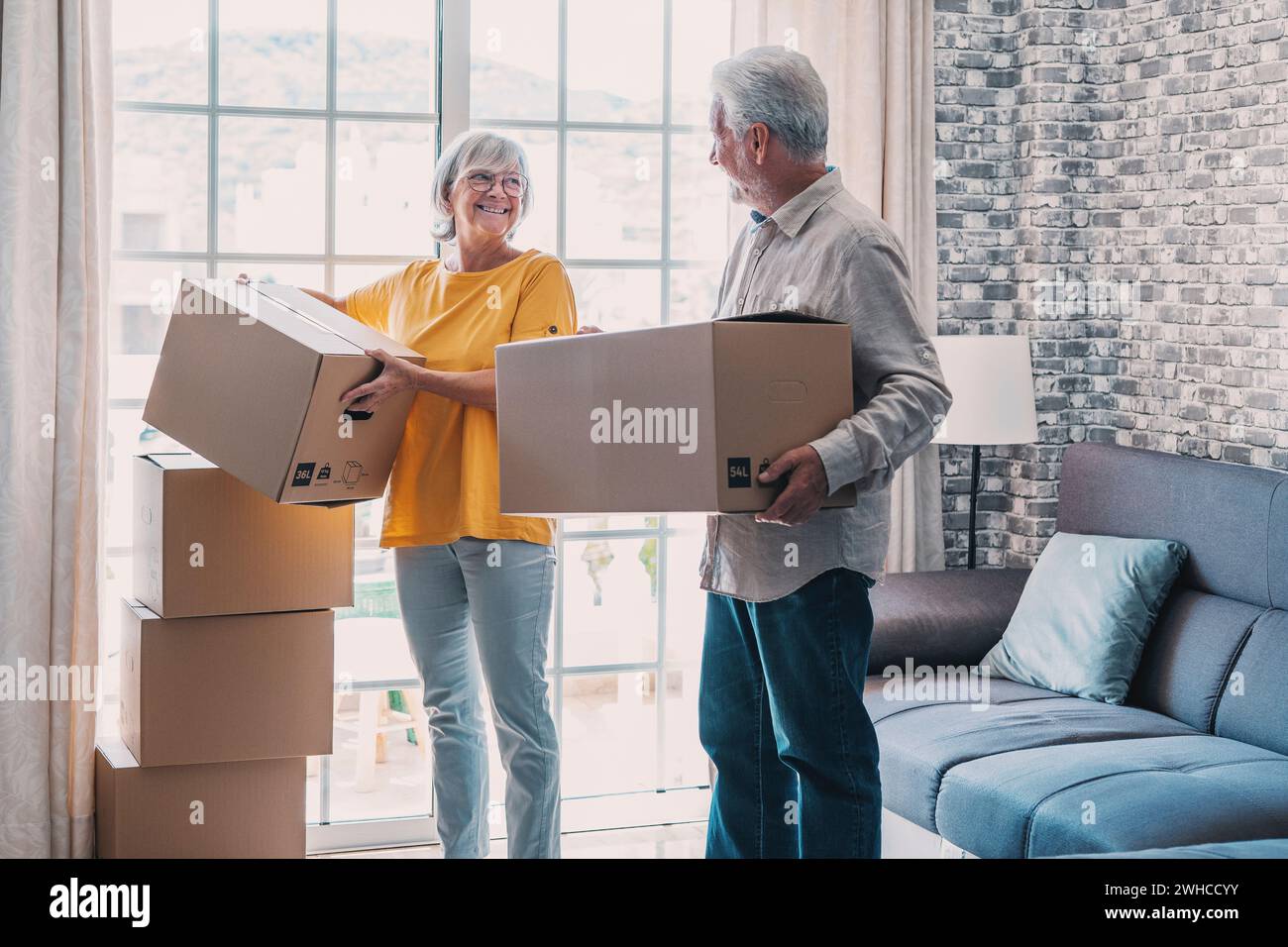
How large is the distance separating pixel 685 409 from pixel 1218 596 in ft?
5.83

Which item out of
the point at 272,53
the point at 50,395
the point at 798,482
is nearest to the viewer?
the point at 798,482

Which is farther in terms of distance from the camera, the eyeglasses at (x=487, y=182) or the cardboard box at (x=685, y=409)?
the eyeglasses at (x=487, y=182)

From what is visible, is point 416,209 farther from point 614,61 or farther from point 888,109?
point 888,109

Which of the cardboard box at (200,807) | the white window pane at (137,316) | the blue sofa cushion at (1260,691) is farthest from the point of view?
the white window pane at (137,316)

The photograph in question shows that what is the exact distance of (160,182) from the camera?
9.42 feet

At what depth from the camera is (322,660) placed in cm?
228

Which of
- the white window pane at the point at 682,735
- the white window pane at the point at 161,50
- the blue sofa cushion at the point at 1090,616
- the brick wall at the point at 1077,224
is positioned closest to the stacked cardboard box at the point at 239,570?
the white window pane at the point at 161,50

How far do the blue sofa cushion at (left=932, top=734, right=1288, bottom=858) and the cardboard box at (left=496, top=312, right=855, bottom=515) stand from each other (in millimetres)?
950

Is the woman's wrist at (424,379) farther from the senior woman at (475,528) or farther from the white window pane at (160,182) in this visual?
the white window pane at (160,182)

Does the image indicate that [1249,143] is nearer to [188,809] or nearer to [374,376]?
[374,376]

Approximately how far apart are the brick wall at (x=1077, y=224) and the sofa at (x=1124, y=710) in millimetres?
404

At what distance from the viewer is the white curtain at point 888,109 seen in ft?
10.5

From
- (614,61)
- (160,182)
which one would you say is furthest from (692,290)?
(160,182)
